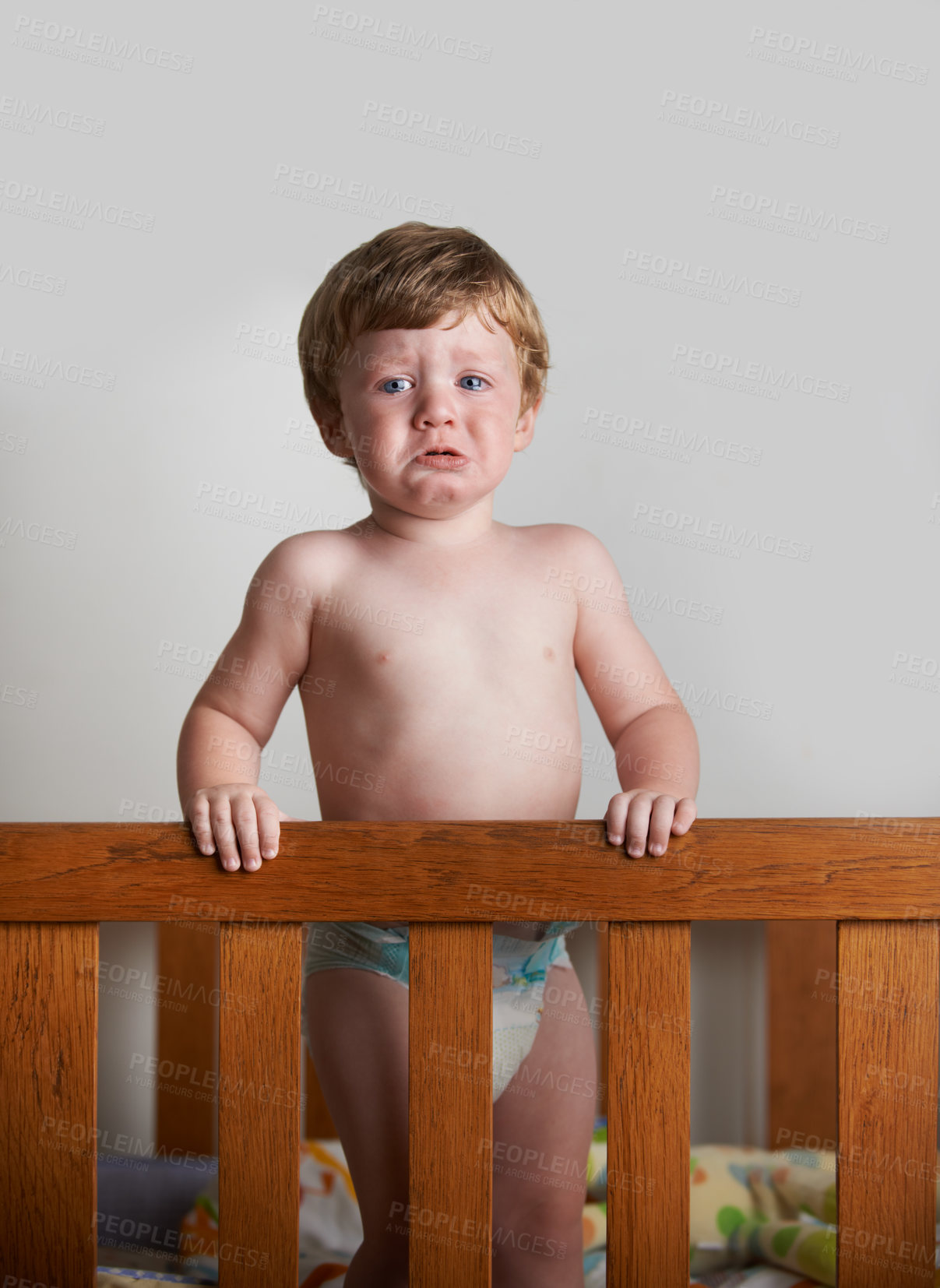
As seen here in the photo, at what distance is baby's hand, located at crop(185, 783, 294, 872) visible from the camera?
27.3 inches

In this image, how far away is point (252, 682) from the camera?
933mm

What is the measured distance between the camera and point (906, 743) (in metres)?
1.59

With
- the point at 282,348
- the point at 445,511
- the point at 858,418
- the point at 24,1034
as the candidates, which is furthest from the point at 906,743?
the point at 24,1034

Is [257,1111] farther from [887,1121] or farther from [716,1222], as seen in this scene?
[716,1222]

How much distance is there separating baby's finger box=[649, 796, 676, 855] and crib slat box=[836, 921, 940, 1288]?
0.13m

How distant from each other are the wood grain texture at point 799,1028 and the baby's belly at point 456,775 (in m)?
0.80

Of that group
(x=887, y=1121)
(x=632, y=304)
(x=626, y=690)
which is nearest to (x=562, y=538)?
(x=626, y=690)

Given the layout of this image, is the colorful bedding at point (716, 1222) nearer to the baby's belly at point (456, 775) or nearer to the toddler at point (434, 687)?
the toddler at point (434, 687)

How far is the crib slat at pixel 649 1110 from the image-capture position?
2.29 feet

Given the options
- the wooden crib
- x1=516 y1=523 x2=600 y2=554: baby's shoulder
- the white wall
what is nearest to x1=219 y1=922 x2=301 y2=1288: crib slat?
the wooden crib

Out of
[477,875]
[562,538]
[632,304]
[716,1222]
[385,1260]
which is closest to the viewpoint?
[477,875]

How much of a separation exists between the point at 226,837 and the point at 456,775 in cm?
25

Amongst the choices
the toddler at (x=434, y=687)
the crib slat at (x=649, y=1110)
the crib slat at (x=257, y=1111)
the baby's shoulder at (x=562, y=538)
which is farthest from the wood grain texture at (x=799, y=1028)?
the crib slat at (x=257, y=1111)

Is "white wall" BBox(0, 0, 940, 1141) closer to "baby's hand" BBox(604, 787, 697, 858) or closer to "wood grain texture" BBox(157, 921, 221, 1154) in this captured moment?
"wood grain texture" BBox(157, 921, 221, 1154)
